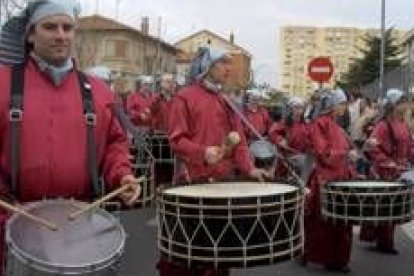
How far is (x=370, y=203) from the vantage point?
912 cm

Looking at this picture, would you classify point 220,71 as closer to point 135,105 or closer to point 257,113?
point 257,113

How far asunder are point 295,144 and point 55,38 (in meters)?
6.42

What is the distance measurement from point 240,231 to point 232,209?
13 centimetres

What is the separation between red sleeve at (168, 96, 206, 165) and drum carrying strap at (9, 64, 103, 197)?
6.68 feet

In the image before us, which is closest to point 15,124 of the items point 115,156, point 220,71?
point 115,156

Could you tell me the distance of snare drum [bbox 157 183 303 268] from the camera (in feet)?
18.7

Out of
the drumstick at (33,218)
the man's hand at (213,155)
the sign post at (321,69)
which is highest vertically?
the sign post at (321,69)

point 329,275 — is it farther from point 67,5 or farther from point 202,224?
point 67,5

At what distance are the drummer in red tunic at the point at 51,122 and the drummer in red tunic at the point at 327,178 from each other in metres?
5.33

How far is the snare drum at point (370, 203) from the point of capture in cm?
913

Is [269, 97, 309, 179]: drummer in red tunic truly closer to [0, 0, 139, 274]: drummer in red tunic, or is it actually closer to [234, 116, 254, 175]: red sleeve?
[234, 116, 254, 175]: red sleeve

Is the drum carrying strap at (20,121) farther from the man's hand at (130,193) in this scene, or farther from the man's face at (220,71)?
the man's face at (220,71)

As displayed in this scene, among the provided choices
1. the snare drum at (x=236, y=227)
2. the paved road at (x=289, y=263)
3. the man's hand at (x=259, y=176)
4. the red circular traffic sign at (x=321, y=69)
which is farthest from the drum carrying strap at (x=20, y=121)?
the red circular traffic sign at (x=321, y=69)

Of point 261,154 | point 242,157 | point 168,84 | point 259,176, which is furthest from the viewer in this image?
point 168,84
